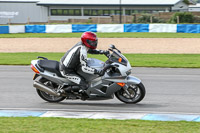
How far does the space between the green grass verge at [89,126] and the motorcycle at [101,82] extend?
1.44 meters

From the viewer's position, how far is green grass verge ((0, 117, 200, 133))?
6.07 meters

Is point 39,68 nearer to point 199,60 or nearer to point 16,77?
point 16,77

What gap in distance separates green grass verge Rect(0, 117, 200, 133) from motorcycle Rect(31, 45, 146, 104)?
144 centimetres

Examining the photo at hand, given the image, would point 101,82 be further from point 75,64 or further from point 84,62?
point 75,64

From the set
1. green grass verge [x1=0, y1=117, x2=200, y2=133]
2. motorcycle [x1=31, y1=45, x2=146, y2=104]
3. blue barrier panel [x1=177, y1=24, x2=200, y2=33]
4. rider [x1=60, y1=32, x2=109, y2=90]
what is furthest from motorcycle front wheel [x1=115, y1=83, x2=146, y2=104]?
blue barrier panel [x1=177, y1=24, x2=200, y2=33]

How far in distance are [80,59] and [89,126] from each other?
2.09 meters

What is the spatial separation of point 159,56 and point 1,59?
769cm

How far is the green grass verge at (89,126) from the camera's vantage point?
6.07 metres

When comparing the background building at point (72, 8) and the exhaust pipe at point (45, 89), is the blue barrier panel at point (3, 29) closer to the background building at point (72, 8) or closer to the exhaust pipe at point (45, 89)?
the background building at point (72, 8)

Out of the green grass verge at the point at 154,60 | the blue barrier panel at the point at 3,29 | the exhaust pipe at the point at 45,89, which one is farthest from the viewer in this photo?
the blue barrier panel at the point at 3,29

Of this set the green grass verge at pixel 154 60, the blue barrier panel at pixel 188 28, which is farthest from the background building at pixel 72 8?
the green grass verge at pixel 154 60

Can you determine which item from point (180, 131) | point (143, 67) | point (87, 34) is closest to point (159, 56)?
point (143, 67)

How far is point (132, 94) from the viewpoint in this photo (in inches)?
329

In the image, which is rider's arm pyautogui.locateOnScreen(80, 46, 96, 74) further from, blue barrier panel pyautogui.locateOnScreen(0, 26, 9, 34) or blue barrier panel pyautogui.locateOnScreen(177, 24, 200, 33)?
blue barrier panel pyautogui.locateOnScreen(0, 26, 9, 34)
